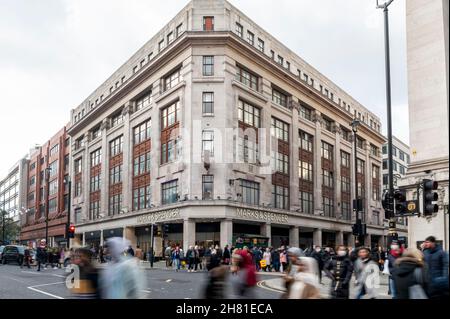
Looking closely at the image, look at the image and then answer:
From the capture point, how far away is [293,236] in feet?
169

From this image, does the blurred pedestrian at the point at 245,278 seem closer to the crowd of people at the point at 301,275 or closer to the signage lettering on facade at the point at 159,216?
the crowd of people at the point at 301,275

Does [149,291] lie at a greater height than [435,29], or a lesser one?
lesser

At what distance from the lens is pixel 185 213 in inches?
1693

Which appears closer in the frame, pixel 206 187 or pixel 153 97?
pixel 206 187

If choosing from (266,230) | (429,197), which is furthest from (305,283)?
(266,230)

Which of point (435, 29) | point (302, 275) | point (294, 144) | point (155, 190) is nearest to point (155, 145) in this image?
point (155, 190)

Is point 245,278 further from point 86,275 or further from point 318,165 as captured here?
point 318,165

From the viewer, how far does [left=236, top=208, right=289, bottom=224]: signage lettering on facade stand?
4398cm

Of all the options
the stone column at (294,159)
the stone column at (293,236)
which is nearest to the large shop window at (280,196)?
the stone column at (294,159)

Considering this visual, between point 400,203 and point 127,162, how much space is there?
43894 millimetres

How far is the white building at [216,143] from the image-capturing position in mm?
43875
